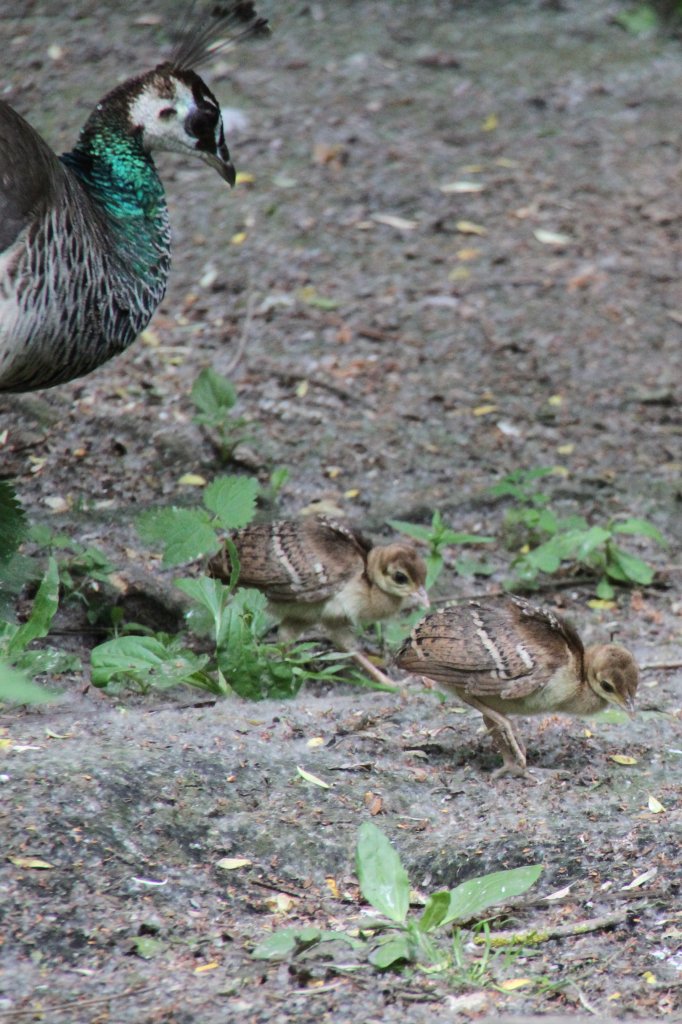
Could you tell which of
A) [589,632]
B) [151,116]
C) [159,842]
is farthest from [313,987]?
[151,116]

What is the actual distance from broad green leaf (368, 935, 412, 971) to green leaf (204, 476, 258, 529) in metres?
2.00

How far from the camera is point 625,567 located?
578 centimetres

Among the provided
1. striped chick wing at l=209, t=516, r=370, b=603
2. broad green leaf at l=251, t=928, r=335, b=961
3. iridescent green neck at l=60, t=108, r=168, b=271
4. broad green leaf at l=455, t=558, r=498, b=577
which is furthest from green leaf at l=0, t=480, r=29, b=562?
broad green leaf at l=251, t=928, r=335, b=961

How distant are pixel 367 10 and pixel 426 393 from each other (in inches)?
197

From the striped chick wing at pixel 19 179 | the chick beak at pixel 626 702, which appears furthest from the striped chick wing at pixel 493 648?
the striped chick wing at pixel 19 179

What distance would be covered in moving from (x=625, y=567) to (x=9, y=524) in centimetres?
256

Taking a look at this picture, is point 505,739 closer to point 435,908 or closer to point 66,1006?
point 435,908

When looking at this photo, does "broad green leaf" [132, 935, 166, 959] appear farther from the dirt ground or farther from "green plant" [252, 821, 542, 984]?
"green plant" [252, 821, 542, 984]

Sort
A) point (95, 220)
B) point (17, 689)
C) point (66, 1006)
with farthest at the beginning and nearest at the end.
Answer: point (95, 220) → point (66, 1006) → point (17, 689)

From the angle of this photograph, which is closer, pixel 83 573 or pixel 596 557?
pixel 83 573

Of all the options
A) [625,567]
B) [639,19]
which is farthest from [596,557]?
[639,19]

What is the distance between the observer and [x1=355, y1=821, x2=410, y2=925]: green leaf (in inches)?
124

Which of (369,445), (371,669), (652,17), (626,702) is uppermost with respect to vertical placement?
(626,702)

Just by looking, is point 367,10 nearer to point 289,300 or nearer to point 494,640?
point 289,300
